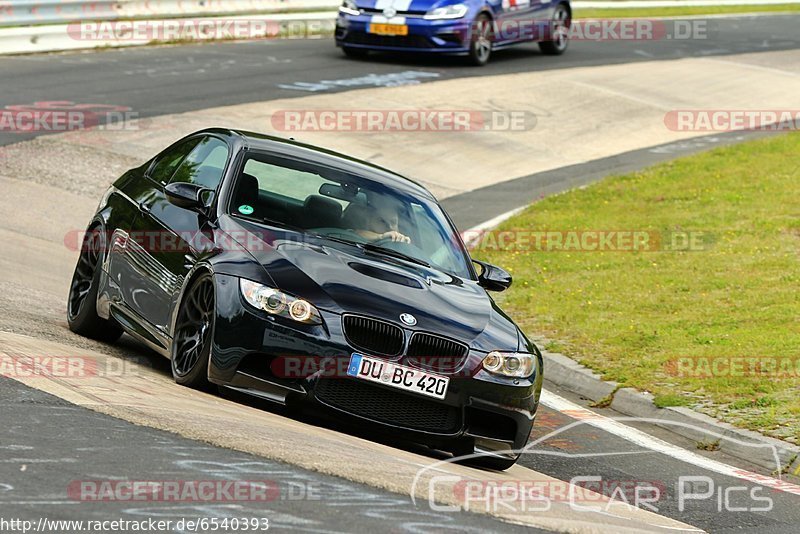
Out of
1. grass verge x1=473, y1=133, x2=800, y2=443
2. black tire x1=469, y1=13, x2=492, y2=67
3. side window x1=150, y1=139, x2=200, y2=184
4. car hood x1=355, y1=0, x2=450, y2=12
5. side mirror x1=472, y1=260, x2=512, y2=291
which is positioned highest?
side window x1=150, y1=139, x2=200, y2=184

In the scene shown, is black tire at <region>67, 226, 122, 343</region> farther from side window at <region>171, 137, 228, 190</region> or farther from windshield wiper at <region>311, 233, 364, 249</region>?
windshield wiper at <region>311, 233, 364, 249</region>

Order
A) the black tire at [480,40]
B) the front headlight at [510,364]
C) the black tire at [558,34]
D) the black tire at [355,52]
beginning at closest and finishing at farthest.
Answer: the front headlight at [510,364] → the black tire at [480,40] → the black tire at [355,52] → the black tire at [558,34]

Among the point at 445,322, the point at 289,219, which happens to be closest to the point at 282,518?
the point at 445,322

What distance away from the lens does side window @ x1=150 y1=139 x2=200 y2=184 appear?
945cm

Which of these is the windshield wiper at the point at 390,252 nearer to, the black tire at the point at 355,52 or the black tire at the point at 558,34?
the black tire at the point at 355,52

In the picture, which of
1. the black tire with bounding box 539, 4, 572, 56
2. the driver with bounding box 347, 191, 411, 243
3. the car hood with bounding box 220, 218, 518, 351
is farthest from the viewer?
the black tire with bounding box 539, 4, 572, 56

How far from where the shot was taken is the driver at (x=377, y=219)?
28.2ft

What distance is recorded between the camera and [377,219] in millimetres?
8711

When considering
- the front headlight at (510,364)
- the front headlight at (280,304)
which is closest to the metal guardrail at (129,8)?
the front headlight at (280,304)

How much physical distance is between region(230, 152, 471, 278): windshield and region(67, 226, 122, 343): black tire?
1457mm

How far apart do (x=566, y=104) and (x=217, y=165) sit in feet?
49.9

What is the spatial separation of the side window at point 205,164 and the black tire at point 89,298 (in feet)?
2.64

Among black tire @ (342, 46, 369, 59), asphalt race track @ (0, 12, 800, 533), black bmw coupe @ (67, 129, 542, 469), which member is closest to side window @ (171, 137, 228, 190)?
black bmw coupe @ (67, 129, 542, 469)

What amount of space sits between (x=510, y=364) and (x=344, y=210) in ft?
5.55
